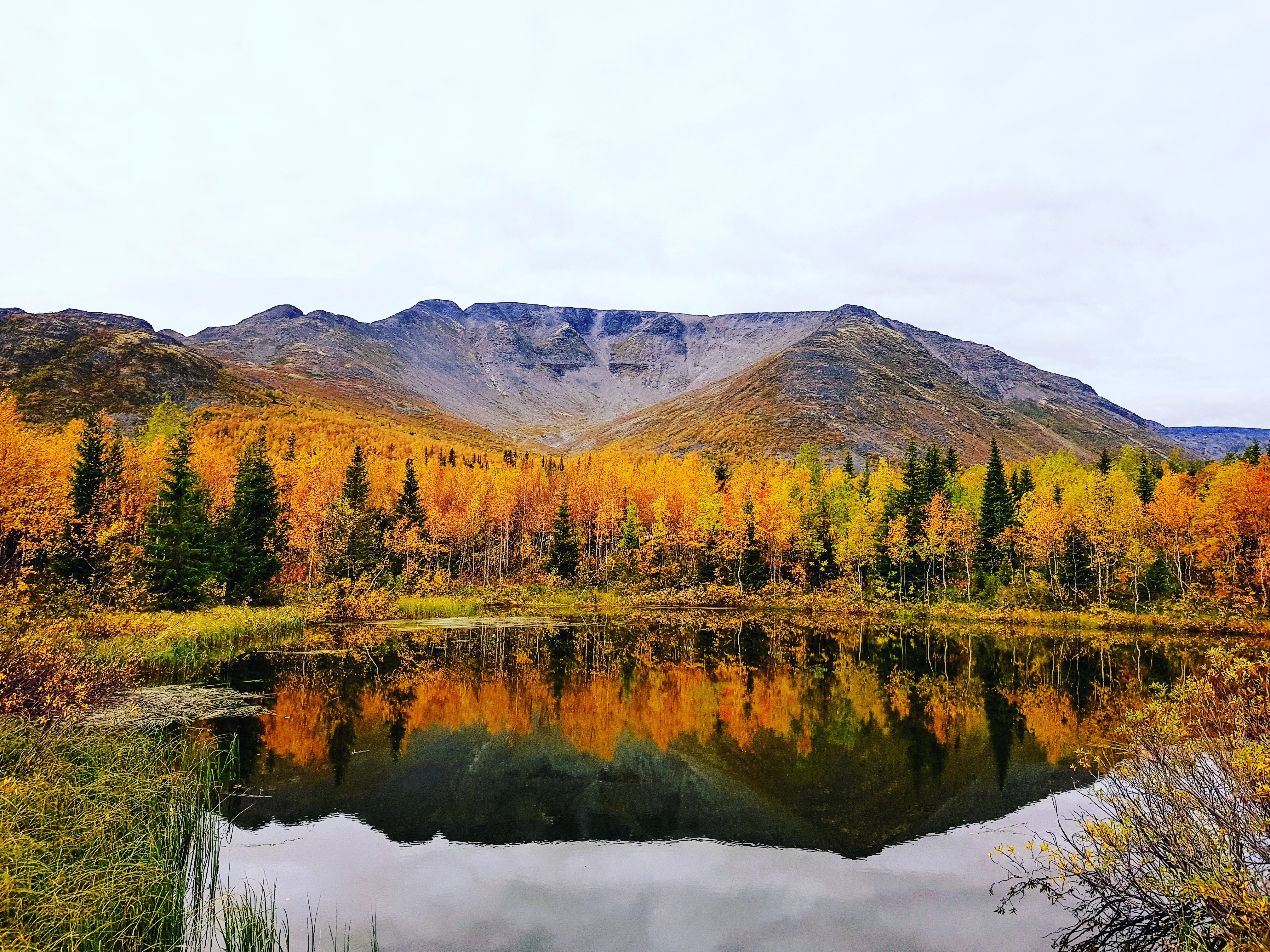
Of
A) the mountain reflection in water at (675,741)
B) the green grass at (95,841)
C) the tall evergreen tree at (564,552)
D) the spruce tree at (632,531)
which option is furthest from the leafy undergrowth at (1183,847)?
the spruce tree at (632,531)

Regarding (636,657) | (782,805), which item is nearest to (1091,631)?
(636,657)

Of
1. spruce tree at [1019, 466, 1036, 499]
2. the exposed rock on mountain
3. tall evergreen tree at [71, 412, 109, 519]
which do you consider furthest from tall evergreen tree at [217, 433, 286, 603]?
the exposed rock on mountain

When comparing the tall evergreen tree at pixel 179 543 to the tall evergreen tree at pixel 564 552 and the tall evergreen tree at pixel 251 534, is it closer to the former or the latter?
the tall evergreen tree at pixel 251 534

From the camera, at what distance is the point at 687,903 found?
39.7 ft

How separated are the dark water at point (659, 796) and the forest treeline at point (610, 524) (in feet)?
47.5

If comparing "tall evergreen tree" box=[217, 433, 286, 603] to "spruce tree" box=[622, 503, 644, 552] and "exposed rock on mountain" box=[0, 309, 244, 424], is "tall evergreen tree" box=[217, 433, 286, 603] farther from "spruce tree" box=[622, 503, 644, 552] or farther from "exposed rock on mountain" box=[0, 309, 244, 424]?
"exposed rock on mountain" box=[0, 309, 244, 424]

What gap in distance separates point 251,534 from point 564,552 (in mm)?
33964

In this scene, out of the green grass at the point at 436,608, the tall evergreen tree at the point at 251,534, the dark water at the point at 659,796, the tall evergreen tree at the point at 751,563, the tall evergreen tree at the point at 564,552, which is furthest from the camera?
the tall evergreen tree at the point at 564,552

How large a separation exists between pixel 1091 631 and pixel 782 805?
49866 millimetres

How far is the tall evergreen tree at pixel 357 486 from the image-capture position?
6400cm

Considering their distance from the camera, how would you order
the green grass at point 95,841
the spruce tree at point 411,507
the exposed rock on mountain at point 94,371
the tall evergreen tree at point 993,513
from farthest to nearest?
the exposed rock on mountain at point 94,371 → the tall evergreen tree at point 993,513 → the spruce tree at point 411,507 → the green grass at point 95,841

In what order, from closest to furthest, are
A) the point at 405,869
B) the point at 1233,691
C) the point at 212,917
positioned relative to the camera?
the point at 212,917, the point at 405,869, the point at 1233,691

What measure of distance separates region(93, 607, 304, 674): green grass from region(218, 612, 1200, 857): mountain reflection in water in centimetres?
364

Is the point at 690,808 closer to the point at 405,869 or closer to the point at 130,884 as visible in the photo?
the point at 405,869
